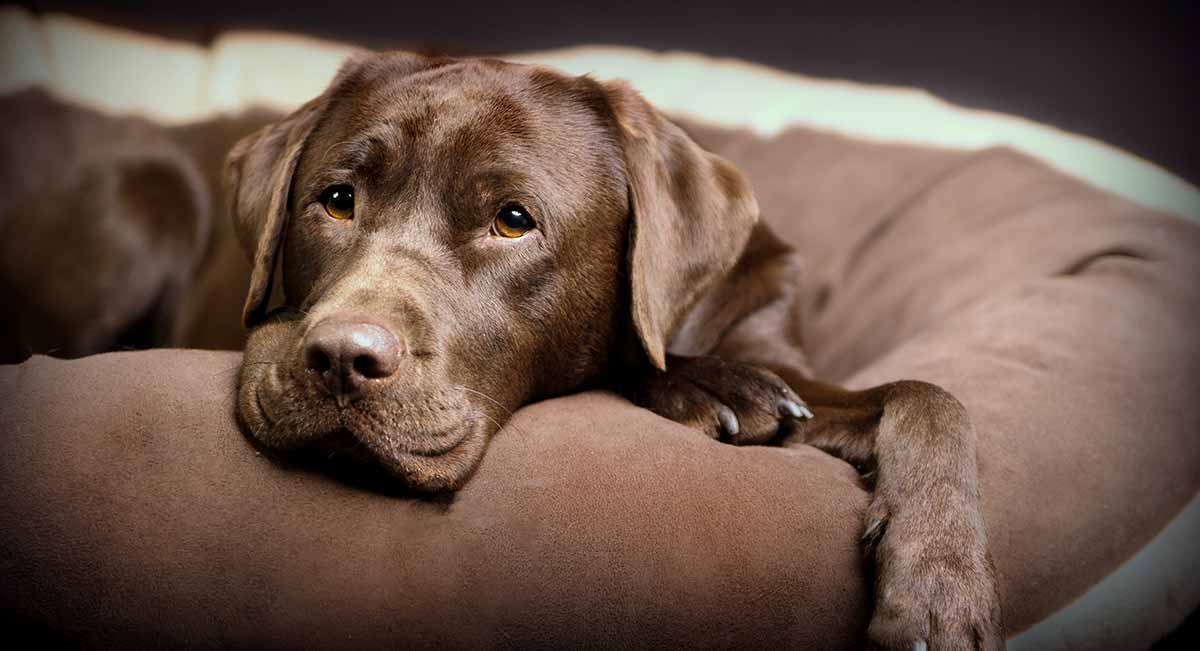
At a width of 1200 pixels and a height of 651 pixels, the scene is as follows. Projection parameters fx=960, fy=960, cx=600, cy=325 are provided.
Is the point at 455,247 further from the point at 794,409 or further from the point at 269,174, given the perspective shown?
the point at 794,409

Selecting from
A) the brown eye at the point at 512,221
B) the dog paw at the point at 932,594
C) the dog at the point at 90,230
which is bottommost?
the dog at the point at 90,230

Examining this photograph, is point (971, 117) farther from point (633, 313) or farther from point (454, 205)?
point (454, 205)

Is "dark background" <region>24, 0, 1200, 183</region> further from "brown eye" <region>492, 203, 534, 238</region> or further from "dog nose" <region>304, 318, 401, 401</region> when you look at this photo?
"dog nose" <region>304, 318, 401, 401</region>

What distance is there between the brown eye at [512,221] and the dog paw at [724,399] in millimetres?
458

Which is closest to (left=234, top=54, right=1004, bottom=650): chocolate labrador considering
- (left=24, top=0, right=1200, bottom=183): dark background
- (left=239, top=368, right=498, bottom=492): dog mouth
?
(left=239, top=368, right=498, bottom=492): dog mouth

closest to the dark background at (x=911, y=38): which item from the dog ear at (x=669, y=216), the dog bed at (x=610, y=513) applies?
the dog bed at (x=610, y=513)

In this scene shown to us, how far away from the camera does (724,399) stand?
6.51 ft

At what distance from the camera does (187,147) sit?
321cm

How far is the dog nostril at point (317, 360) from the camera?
150cm

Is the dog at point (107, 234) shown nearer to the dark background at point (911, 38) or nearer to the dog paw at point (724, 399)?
the dark background at point (911, 38)

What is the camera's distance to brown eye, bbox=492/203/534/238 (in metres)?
1.90

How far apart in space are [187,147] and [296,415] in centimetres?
202

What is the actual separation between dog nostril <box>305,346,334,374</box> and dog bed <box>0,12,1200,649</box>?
0.61ft

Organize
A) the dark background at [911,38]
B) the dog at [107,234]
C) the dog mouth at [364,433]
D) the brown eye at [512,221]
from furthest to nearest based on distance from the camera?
the dark background at [911,38] < the dog at [107,234] < the brown eye at [512,221] < the dog mouth at [364,433]
